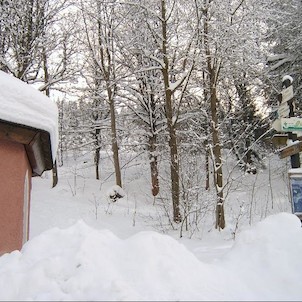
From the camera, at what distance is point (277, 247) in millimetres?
3471

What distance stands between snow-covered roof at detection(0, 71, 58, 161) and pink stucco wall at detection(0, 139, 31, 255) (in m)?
0.60

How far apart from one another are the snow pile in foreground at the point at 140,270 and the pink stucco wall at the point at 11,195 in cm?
217

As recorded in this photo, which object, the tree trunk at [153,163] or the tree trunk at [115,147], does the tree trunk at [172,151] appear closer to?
the tree trunk at [153,163]

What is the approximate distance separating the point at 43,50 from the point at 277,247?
47.0ft

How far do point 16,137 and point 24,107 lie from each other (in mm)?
451

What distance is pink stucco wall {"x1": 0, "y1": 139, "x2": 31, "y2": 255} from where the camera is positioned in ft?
17.4

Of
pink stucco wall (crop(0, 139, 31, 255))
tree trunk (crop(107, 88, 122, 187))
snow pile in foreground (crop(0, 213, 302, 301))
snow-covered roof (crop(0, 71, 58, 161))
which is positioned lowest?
snow pile in foreground (crop(0, 213, 302, 301))

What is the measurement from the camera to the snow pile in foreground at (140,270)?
245cm

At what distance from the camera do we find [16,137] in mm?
5398

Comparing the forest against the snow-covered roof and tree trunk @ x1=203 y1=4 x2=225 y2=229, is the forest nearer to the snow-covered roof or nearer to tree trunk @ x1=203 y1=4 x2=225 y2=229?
tree trunk @ x1=203 y1=4 x2=225 y2=229

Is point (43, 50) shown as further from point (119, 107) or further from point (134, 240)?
point (134, 240)

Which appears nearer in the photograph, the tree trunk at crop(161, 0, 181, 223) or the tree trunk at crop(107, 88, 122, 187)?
the tree trunk at crop(161, 0, 181, 223)

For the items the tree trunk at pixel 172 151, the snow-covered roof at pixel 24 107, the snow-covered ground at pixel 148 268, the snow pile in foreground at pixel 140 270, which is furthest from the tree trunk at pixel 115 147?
the snow pile in foreground at pixel 140 270

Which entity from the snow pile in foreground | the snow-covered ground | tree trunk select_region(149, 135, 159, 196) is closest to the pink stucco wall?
the snow-covered ground
